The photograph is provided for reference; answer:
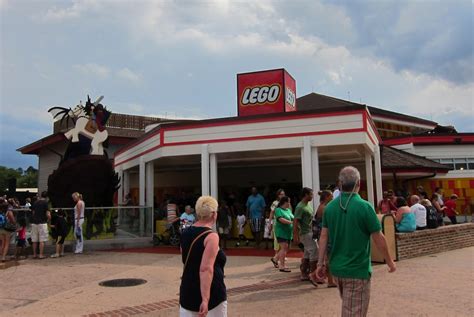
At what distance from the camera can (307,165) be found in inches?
510

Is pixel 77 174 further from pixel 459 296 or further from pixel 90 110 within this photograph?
pixel 459 296

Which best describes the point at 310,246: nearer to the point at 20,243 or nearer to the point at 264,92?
the point at 20,243

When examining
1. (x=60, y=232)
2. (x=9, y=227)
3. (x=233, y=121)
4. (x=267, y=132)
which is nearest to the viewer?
(x=9, y=227)

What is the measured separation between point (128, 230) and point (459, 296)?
1090cm

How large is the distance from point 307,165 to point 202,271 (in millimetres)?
9900

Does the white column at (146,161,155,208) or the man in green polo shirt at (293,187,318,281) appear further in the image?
the white column at (146,161,155,208)

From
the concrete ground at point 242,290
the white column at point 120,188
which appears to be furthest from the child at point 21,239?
the white column at point 120,188

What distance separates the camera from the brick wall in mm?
10422

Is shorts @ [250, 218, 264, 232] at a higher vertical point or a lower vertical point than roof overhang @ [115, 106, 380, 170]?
lower

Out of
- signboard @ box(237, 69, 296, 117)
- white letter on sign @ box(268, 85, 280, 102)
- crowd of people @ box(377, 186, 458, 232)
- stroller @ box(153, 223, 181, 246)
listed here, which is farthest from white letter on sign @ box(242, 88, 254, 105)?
crowd of people @ box(377, 186, 458, 232)

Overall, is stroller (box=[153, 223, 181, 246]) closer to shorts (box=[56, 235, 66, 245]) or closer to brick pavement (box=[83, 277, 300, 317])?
shorts (box=[56, 235, 66, 245])

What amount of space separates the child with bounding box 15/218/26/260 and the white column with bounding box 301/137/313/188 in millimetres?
8493

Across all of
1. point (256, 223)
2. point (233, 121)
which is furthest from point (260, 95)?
point (256, 223)

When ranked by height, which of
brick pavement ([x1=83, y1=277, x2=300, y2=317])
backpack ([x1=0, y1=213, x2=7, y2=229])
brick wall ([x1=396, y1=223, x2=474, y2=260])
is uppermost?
backpack ([x1=0, y1=213, x2=7, y2=229])
